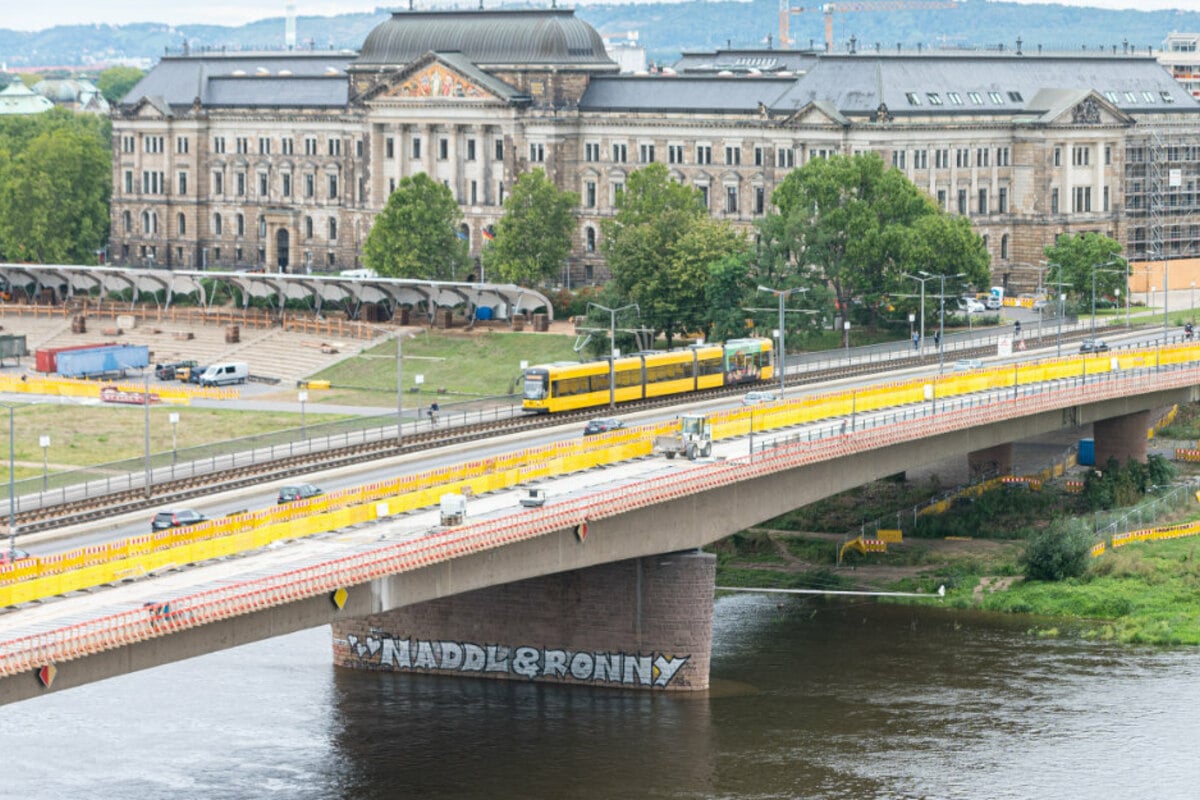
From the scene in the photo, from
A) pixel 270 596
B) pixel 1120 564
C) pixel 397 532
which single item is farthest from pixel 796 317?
pixel 270 596

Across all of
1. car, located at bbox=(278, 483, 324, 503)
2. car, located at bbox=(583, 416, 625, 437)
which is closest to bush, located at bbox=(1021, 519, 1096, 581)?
car, located at bbox=(583, 416, 625, 437)

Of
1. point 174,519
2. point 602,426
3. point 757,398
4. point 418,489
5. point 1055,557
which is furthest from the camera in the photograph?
point 757,398

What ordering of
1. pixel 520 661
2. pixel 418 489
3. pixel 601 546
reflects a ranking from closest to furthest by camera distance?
pixel 601 546 → pixel 418 489 → pixel 520 661

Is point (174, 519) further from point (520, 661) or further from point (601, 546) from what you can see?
point (601, 546)

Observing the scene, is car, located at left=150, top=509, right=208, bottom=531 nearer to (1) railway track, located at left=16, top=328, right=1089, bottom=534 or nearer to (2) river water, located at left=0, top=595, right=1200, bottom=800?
(1) railway track, located at left=16, top=328, right=1089, bottom=534

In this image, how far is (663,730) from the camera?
365 ft

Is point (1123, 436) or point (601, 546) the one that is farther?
point (1123, 436)

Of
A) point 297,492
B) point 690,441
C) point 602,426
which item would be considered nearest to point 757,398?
point 602,426

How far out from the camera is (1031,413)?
482 ft

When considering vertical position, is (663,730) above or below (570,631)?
below

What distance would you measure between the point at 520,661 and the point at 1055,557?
116 feet

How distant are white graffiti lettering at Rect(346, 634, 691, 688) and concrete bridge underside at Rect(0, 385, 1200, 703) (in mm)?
4445

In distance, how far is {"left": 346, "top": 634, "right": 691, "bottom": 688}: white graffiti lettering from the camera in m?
119

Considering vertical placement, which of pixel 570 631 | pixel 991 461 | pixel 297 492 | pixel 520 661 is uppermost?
pixel 297 492
